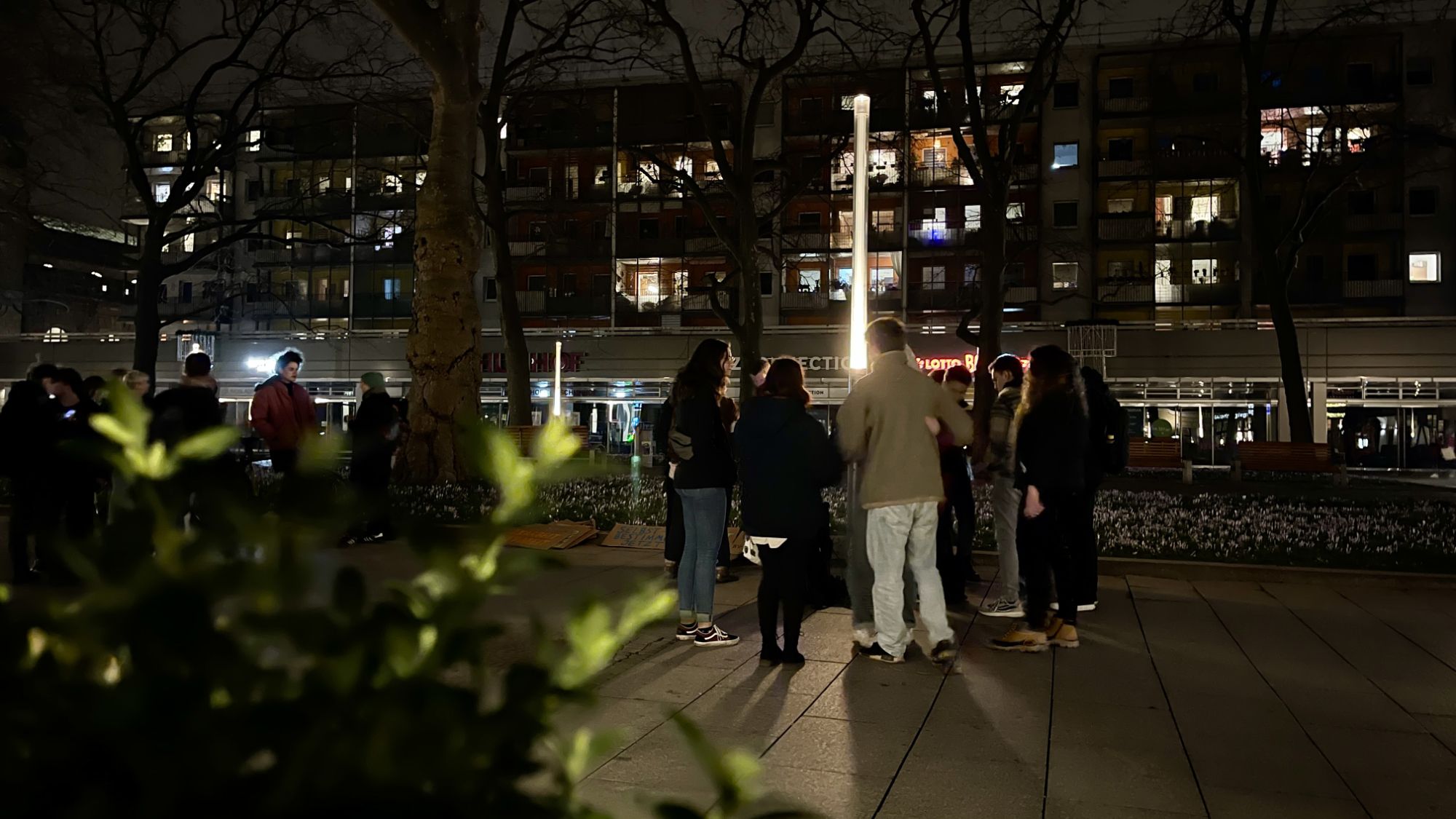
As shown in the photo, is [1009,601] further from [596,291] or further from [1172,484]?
[596,291]

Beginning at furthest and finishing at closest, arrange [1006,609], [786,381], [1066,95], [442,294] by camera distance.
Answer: [1066,95]
[442,294]
[1006,609]
[786,381]

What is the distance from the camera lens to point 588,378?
4312 cm

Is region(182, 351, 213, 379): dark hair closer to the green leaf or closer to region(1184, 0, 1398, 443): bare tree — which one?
the green leaf

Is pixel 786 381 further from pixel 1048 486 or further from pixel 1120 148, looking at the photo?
pixel 1120 148

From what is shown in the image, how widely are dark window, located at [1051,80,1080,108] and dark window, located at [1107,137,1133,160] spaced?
2236 mm

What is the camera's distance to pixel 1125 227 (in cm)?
4484

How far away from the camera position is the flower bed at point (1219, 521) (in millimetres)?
11539

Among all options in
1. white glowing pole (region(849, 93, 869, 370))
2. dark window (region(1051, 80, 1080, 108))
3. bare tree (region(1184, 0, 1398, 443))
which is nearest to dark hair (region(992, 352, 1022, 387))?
white glowing pole (region(849, 93, 869, 370))

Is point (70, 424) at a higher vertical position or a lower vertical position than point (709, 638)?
higher

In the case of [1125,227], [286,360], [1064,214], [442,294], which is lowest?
[286,360]

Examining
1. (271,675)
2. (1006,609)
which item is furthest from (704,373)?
(271,675)

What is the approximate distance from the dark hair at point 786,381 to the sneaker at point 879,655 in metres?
1.62

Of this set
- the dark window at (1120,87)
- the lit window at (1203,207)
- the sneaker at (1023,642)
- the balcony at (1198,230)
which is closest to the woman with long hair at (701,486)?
the sneaker at (1023,642)

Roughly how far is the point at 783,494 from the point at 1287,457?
23.8 metres
